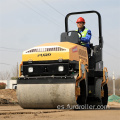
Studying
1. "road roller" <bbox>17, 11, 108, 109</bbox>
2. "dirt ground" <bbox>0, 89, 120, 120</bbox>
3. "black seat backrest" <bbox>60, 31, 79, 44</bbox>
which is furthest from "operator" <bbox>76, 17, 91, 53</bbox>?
"dirt ground" <bbox>0, 89, 120, 120</bbox>

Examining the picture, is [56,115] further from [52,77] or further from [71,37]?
[71,37]

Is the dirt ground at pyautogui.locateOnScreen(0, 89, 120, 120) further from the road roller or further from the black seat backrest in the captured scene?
the black seat backrest

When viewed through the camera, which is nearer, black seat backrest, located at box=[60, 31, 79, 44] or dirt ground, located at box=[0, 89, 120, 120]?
dirt ground, located at box=[0, 89, 120, 120]

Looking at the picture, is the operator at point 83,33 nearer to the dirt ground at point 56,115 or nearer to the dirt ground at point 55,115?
the dirt ground at point 56,115

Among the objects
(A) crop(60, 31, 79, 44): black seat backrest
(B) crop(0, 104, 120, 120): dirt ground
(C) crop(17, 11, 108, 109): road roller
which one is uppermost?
(A) crop(60, 31, 79, 44): black seat backrest

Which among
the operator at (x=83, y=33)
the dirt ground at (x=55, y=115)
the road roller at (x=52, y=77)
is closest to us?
the dirt ground at (x=55, y=115)

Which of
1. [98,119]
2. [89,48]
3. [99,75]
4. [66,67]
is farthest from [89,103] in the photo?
[98,119]

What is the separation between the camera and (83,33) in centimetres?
1163

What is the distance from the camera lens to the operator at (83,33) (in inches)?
453

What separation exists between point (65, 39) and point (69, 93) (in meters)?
2.64

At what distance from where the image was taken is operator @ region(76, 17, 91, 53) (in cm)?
1150

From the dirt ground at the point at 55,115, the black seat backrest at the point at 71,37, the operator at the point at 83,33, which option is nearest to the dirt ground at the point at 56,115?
the dirt ground at the point at 55,115

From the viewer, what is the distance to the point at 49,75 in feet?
32.9

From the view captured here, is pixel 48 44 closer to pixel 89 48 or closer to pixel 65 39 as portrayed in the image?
pixel 65 39
